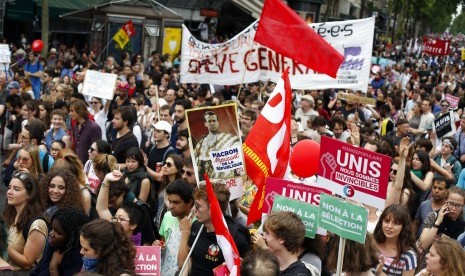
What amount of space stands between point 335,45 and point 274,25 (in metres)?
2.55

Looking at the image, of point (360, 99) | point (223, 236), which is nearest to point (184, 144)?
point (223, 236)

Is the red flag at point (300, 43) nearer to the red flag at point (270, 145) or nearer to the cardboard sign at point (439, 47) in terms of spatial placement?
the red flag at point (270, 145)

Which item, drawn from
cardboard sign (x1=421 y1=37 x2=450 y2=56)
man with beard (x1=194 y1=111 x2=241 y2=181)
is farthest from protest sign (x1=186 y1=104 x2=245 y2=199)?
cardboard sign (x1=421 y1=37 x2=450 y2=56)

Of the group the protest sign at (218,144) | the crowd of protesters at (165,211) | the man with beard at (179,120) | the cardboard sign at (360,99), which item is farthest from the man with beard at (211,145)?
the cardboard sign at (360,99)

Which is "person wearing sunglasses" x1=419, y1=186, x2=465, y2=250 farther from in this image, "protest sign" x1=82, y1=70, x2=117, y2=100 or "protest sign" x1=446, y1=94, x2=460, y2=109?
"protest sign" x1=446, y1=94, x2=460, y2=109

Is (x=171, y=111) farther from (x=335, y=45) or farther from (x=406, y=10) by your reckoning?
(x=406, y=10)

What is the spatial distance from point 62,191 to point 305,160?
6.95ft

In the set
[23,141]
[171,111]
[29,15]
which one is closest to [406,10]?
[29,15]

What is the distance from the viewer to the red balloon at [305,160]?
768 centimetres

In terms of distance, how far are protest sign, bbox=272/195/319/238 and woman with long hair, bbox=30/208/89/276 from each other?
1354 millimetres

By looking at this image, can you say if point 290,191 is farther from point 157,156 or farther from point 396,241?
point 157,156

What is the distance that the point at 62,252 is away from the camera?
5801 millimetres

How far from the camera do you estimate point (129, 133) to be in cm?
1029

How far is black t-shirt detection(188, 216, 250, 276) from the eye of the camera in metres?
6.00
